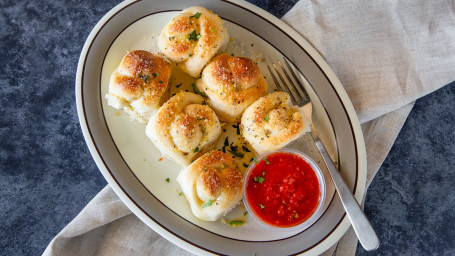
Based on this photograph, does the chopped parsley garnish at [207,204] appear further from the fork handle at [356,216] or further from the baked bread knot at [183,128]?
the fork handle at [356,216]

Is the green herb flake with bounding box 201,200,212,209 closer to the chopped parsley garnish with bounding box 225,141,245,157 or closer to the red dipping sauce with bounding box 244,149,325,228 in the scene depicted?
the red dipping sauce with bounding box 244,149,325,228

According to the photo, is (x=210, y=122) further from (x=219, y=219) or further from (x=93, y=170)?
(x=93, y=170)

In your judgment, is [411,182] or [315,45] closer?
[315,45]

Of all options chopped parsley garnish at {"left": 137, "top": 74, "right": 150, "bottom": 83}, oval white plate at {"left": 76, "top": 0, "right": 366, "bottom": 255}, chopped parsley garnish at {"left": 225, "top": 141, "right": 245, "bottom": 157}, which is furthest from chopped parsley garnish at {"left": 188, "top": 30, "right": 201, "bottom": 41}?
chopped parsley garnish at {"left": 225, "top": 141, "right": 245, "bottom": 157}

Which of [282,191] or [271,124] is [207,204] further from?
[271,124]

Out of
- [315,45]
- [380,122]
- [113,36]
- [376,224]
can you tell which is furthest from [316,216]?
[113,36]
